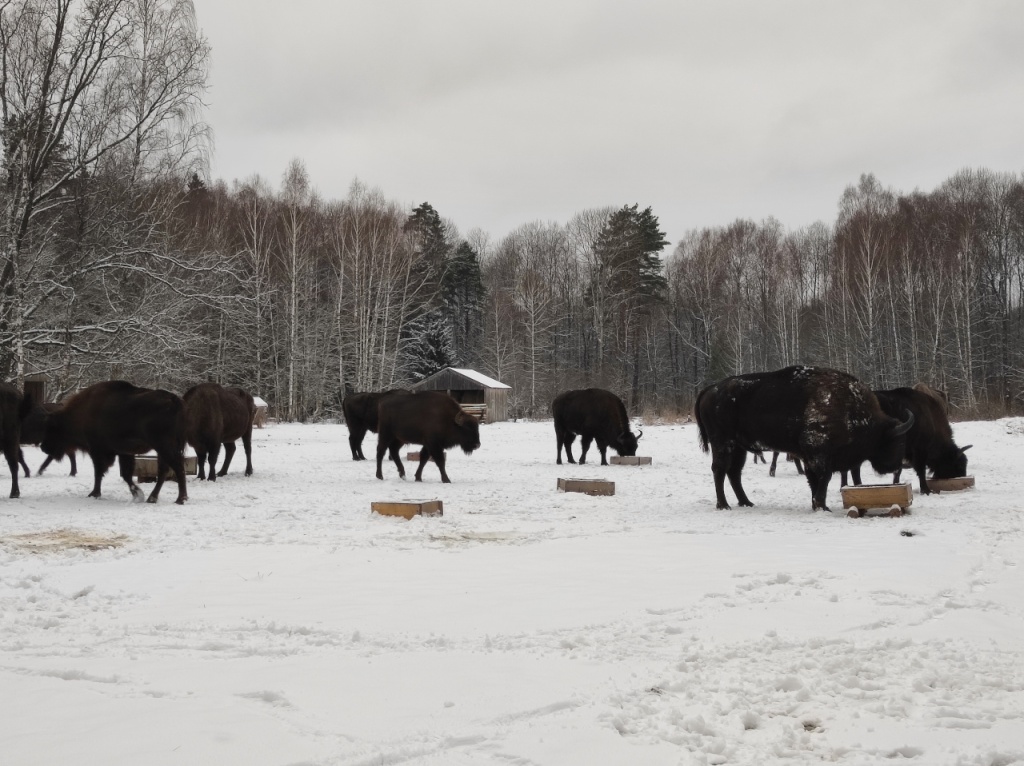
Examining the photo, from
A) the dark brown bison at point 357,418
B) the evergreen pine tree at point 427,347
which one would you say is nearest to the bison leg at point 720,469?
the dark brown bison at point 357,418

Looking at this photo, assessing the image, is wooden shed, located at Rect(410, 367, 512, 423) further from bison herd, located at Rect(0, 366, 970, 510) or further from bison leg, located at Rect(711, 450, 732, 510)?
bison leg, located at Rect(711, 450, 732, 510)

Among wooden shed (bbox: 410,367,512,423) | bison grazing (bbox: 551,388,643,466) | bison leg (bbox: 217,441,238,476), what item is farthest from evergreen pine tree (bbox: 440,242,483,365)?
bison leg (bbox: 217,441,238,476)

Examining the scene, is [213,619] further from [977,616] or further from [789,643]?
[977,616]

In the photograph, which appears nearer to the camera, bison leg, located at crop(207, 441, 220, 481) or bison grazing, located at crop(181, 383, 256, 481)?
bison grazing, located at crop(181, 383, 256, 481)

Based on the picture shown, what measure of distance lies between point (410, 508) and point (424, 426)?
4.59 meters

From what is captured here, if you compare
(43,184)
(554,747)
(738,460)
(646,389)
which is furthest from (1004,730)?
(646,389)

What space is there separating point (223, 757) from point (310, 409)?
1635 inches

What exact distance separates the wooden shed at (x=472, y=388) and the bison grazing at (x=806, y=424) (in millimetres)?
28553

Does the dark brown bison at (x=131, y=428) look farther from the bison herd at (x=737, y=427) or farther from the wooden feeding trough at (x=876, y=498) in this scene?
the wooden feeding trough at (x=876, y=498)

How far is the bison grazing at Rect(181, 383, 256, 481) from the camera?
12672 mm

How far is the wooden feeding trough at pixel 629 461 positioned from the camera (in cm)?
1741

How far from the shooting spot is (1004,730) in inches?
124

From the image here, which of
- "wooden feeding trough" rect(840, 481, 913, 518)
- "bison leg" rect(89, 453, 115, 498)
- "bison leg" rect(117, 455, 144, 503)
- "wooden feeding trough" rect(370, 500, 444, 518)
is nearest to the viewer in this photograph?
"wooden feeding trough" rect(840, 481, 913, 518)

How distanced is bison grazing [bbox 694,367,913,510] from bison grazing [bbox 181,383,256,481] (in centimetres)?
762
